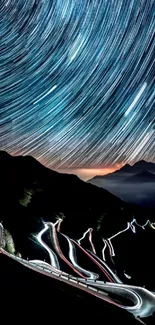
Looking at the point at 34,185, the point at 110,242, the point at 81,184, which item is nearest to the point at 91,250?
the point at 110,242

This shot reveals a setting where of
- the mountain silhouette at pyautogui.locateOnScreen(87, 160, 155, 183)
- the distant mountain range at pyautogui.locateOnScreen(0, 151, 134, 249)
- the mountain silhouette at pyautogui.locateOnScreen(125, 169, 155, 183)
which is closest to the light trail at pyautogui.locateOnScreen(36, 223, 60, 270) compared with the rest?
the distant mountain range at pyautogui.locateOnScreen(0, 151, 134, 249)

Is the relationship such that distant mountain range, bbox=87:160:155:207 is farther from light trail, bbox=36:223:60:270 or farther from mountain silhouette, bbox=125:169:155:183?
light trail, bbox=36:223:60:270

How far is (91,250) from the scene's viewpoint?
86.9ft

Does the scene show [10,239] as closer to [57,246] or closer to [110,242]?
[57,246]

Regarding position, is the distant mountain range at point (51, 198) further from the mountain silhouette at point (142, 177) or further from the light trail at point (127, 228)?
the mountain silhouette at point (142, 177)

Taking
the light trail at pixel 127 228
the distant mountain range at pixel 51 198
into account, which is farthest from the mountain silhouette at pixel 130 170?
the light trail at pixel 127 228

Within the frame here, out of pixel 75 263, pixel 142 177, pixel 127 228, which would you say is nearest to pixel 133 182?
pixel 142 177

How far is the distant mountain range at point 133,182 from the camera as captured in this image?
3253 centimetres

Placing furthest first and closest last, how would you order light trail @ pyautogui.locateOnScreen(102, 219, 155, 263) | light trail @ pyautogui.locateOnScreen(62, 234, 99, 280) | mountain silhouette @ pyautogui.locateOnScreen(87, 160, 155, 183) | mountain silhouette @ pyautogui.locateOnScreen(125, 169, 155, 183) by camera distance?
1. mountain silhouette @ pyautogui.locateOnScreen(125, 169, 155, 183)
2. mountain silhouette @ pyautogui.locateOnScreen(87, 160, 155, 183)
3. light trail @ pyautogui.locateOnScreen(102, 219, 155, 263)
4. light trail @ pyautogui.locateOnScreen(62, 234, 99, 280)

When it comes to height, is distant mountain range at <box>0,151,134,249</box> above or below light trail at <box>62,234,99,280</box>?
below

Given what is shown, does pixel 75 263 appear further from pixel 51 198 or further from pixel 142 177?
pixel 51 198

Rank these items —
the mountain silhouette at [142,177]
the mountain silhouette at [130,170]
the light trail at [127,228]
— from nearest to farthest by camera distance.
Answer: the light trail at [127,228] < the mountain silhouette at [130,170] < the mountain silhouette at [142,177]

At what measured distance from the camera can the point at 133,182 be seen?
3541cm

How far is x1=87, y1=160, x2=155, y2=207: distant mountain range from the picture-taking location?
1281 inches
